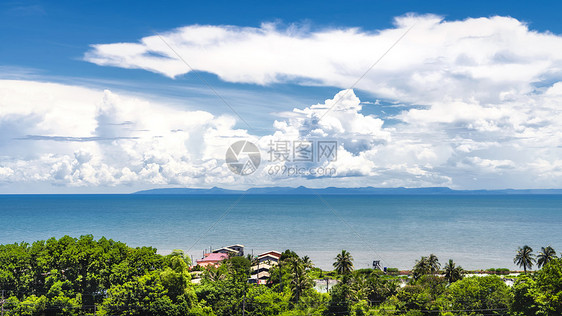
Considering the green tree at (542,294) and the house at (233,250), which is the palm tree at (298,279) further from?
the house at (233,250)

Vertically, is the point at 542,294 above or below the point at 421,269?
above

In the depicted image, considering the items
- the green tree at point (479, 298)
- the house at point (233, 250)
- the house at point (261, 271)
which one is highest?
the green tree at point (479, 298)

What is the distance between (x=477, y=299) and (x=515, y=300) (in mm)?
3404

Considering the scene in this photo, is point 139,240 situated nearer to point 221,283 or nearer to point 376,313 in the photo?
point 221,283

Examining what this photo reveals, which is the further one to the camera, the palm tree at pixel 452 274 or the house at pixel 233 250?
the house at pixel 233 250

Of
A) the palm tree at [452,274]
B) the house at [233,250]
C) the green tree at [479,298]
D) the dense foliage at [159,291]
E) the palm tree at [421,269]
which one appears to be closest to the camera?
the dense foliage at [159,291]

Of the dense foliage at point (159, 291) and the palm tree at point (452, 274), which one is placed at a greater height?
the dense foliage at point (159, 291)

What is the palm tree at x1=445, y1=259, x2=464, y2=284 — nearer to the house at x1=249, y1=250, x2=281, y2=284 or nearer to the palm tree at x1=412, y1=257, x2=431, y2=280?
the palm tree at x1=412, y1=257, x2=431, y2=280

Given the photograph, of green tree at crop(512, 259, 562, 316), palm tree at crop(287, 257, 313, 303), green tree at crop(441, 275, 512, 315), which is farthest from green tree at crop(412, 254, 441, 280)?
green tree at crop(512, 259, 562, 316)

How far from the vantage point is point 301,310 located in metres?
32.8

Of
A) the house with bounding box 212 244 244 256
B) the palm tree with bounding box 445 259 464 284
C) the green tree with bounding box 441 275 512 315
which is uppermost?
the green tree with bounding box 441 275 512 315

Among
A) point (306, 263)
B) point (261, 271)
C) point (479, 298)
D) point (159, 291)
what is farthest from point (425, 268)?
point (159, 291)

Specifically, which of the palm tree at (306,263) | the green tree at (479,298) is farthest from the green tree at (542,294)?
the palm tree at (306,263)

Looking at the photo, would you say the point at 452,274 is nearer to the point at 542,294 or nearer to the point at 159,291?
the point at 542,294
